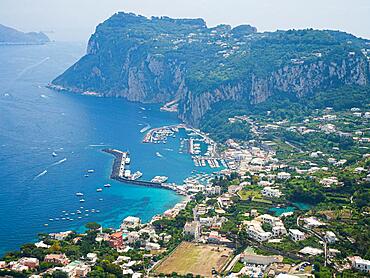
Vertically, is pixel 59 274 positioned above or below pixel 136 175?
above

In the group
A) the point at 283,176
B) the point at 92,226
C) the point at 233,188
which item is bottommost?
the point at 92,226

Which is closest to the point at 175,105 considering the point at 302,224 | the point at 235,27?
the point at 235,27

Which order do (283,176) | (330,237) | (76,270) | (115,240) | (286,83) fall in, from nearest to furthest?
(76,270) → (330,237) → (115,240) → (283,176) → (286,83)

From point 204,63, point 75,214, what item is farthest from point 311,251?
point 204,63

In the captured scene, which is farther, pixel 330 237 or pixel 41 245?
pixel 41 245

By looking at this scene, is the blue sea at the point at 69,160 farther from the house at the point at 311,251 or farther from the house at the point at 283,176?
the house at the point at 311,251

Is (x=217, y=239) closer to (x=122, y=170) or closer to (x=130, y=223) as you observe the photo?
(x=130, y=223)

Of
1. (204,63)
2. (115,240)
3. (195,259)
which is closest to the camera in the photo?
(195,259)
